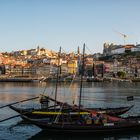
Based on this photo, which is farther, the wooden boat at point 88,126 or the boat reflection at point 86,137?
the wooden boat at point 88,126

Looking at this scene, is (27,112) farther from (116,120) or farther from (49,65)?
(49,65)

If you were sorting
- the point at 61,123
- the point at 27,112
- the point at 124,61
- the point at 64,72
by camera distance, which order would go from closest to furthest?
the point at 61,123 < the point at 27,112 < the point at 64,72 < the point at 124,61

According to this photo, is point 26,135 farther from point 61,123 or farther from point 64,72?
point 64,72

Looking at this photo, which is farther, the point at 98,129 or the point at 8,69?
the point at 8,69

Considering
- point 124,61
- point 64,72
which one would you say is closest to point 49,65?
point 64,72

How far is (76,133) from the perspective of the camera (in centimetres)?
2697

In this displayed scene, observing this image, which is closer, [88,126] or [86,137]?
[86,137]

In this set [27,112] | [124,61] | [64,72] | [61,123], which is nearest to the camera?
[61,123]

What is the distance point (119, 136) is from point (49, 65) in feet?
479

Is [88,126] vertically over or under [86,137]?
over

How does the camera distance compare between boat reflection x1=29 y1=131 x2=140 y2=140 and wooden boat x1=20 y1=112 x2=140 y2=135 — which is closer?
boat reflection x1=29 y1=131 x2=140 y2=140

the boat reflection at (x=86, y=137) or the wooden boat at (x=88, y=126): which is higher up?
the wooden boat at (x=88, y=126)

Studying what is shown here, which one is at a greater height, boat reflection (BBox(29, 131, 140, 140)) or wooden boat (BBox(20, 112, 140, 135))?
wooden boat (BBox(20, 112, 140, 135))

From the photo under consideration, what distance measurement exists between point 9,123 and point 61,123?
6.30 meters
